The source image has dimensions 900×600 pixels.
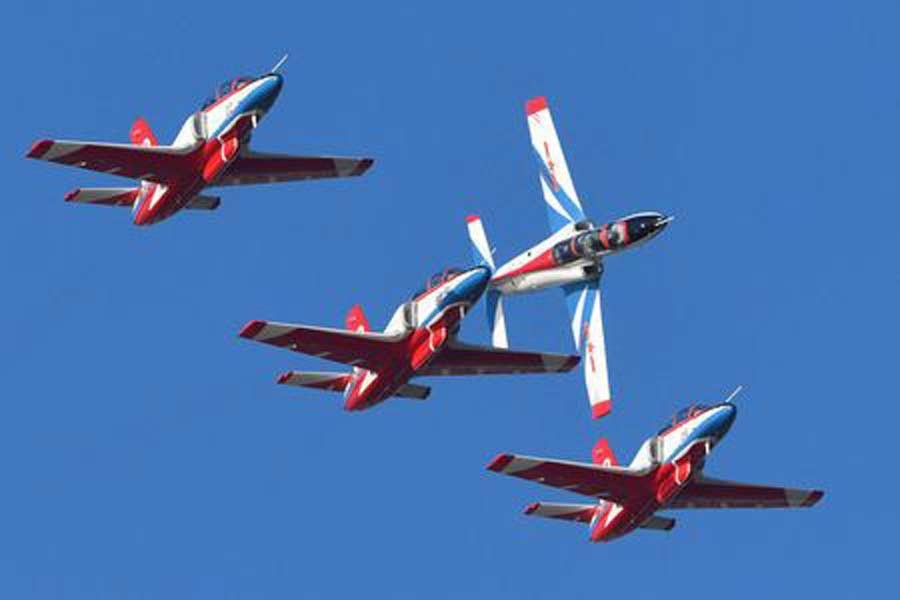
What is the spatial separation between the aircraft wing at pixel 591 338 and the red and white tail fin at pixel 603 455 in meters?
2.53

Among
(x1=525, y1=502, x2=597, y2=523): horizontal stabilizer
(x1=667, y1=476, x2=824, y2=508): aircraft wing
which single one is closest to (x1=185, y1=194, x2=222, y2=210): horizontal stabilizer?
(x1=525, y1=502, x2=597, y2=523): horizontal stabilizer

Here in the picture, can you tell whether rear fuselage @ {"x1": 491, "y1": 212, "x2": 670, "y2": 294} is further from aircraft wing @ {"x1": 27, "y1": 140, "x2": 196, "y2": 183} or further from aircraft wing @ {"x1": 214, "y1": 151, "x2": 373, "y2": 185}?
aircraft wing @ {"x1": 27, "y1": 140, "x2": 196, "y2": 183}

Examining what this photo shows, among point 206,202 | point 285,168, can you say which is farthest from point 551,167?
point 206,202

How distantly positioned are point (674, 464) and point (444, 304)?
1044 centimetres

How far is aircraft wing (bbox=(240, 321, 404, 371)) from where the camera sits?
4665 inches

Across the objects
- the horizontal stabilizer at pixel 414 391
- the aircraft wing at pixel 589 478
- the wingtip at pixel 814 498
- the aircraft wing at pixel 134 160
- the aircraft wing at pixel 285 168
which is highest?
the aircraft wing at pixel 134 160

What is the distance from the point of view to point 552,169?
132 m

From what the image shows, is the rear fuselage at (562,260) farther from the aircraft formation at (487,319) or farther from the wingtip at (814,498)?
the wingtip at (814,498)

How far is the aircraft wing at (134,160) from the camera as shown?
121250 mm

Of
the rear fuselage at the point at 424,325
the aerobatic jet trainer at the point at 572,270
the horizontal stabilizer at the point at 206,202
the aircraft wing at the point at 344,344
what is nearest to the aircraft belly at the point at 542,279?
the aerobatic jet trainer at the point at 572,270

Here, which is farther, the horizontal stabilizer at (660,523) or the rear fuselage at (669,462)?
the horizontal stabilizer at (660,523)

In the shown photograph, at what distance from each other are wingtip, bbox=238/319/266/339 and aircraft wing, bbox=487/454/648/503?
36.5 feet

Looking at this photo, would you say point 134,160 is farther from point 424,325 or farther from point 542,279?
point 542,279

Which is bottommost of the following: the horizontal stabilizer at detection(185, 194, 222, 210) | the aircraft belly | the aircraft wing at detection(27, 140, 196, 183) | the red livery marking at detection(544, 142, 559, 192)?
the aircraft belly
